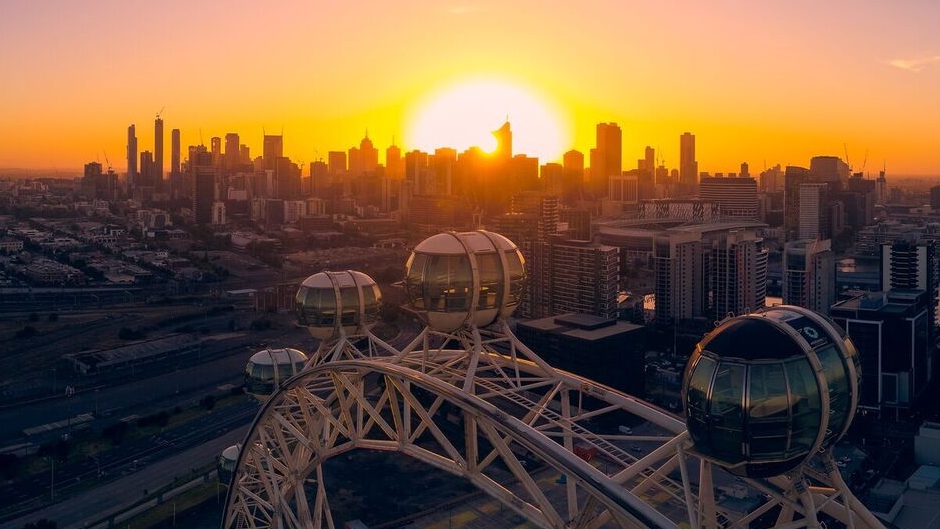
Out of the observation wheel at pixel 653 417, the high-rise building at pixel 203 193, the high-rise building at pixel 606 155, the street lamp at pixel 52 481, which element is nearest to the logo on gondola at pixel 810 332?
the observation wheel at pixel 653 417

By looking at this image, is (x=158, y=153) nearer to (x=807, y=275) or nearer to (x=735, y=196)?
(x=735, y=196)

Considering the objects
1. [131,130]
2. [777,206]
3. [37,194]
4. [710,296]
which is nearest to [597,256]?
[710,296]

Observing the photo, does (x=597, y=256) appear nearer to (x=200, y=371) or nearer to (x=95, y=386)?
(x=200, y=371)

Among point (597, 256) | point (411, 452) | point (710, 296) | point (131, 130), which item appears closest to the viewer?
point (411, 452)

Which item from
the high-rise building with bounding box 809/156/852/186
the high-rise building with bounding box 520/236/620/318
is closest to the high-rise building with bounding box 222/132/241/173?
the high-rise building with bounding box 809/156/852/186

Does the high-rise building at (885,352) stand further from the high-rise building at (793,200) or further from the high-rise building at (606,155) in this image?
the high-rise building at (606,155)

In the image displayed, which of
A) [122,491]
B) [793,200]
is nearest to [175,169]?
[793,200]

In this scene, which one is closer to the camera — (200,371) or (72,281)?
(200,371)

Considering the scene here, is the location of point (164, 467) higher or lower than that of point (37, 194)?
lower
